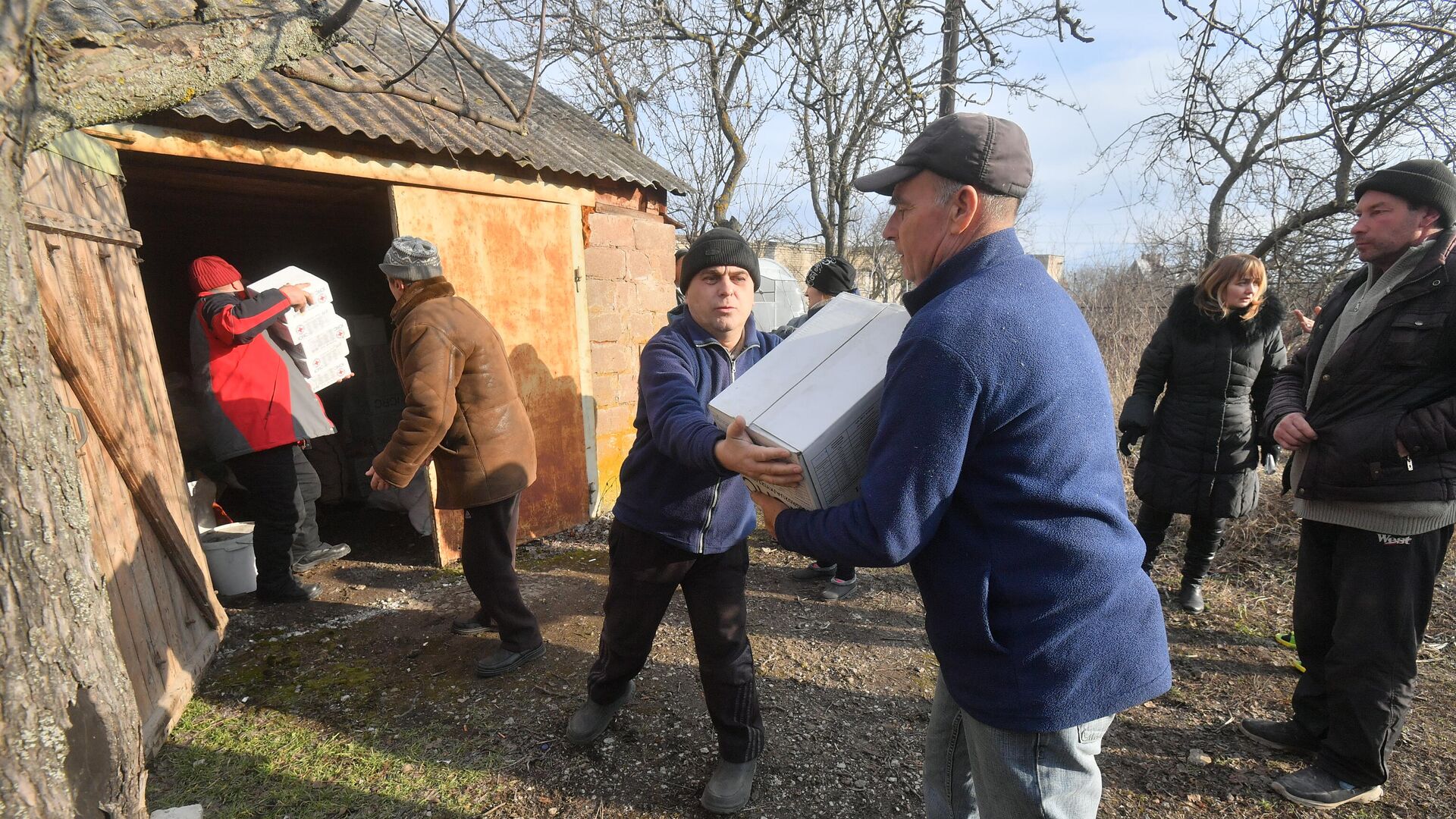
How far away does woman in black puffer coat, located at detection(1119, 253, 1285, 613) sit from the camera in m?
3.38

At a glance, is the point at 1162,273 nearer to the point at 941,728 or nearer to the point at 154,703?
the point at 941,728

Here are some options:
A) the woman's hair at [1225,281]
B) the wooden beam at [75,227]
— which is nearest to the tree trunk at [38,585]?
the wooden beam at [75,227]

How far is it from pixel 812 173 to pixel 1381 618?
804 cm

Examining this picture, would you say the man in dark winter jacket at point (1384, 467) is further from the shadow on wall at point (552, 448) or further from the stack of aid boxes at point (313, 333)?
the stack of aid boxes at point (313, 333)

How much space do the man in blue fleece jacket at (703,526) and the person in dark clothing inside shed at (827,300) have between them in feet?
5.26

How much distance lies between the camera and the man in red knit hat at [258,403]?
353cm

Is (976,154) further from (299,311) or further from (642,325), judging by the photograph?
(642,325)

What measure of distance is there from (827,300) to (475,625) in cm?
265

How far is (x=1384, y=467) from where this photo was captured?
7.15 ft

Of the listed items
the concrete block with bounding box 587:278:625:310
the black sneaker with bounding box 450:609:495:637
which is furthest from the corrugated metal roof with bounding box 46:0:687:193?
the black sneaker with bounding box 450:609:495:637

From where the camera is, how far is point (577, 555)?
4.60m

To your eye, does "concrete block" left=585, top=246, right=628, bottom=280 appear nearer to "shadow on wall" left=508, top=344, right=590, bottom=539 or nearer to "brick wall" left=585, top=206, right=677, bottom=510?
"brick wall" left=585, top=206, right=677, bottom=510

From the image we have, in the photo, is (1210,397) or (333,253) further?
(333,253)

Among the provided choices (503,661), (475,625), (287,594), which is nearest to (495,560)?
(503,661)
